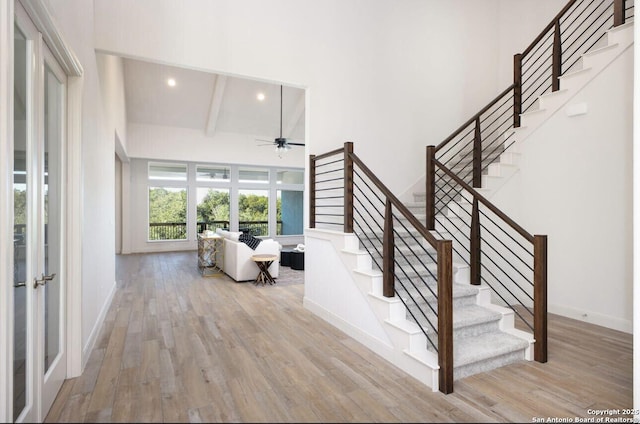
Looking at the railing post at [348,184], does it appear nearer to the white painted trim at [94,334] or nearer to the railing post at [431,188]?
the railing post at [431,188]

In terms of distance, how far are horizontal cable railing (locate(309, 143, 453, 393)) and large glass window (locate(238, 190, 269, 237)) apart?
6539 mm

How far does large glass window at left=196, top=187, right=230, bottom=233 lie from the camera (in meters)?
10.3

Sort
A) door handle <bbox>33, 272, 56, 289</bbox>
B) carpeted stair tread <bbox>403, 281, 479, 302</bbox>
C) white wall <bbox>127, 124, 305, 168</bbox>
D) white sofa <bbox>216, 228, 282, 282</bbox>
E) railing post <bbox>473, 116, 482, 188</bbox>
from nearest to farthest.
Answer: door handle <bbox>33, 272, 56, 289</bbox>, carpeted stair tread <bbox>403, 281, 479, 302</bbox>, railing post <bbox>473, 116, 482, 188</bbox>, white sofa <bbox>216, 228, 282, 282</bbox>, white wall <bbox>127, 124, 305, 168</bbox>

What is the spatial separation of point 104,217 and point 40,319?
2394 millimetres

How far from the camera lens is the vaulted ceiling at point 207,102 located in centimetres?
793

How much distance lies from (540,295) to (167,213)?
9.60 m

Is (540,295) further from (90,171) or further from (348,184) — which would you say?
(90,171)

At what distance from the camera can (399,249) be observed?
11.8 ft

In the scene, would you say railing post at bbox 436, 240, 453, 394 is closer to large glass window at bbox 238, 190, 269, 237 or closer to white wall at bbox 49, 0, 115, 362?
white wall at bbox 49, 0, 115, 362

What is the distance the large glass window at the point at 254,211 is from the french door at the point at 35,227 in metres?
8.47

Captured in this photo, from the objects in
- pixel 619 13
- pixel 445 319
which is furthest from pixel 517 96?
pixel 445 319

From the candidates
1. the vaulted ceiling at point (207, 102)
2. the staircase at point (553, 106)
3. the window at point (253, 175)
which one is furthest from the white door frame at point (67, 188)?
the window at point (253, 175)

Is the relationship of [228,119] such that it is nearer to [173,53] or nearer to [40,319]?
[173,53]

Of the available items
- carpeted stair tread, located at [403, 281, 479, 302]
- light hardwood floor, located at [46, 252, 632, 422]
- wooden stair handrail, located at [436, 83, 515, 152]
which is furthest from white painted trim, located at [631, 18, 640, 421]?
wooden stair handrail, located at [436, 83, 515, 152]
